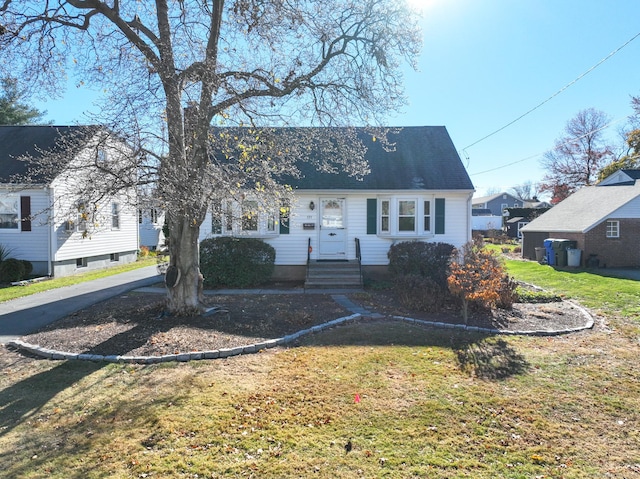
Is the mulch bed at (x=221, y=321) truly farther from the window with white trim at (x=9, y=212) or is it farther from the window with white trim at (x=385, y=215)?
the window with white trim at (x=9, y=212)

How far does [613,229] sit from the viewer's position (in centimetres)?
1828

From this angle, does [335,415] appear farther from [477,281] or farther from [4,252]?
[4,252]

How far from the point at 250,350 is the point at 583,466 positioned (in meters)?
4.31

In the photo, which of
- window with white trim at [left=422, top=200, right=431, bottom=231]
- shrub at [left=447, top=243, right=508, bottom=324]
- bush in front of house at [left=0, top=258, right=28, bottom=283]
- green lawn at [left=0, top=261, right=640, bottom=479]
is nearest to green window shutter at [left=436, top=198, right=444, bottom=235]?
window with white trim at [left=422, top=200, right=431, bottom=231]

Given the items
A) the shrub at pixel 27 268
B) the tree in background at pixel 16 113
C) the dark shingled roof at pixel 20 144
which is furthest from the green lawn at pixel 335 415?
the tree in background at pixel 16 113

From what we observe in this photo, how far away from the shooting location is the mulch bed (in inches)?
240

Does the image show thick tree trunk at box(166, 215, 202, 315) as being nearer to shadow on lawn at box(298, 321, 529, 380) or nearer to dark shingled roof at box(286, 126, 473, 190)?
shadow on lawn at box(298, 321, 529, 380)

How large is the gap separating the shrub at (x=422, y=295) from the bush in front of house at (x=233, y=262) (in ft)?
15.7

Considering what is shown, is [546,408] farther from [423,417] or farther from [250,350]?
[250,350]

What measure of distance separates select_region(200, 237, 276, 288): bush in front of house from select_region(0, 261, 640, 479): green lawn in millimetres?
6019

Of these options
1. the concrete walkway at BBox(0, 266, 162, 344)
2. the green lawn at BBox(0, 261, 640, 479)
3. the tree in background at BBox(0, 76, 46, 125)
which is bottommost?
the green lawn at BBox(0, 261, 640, 479)

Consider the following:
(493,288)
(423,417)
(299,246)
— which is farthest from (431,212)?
(423,417)

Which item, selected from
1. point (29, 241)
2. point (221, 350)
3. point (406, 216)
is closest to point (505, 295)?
point (406, 216)

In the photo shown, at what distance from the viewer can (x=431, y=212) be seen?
13203mm
